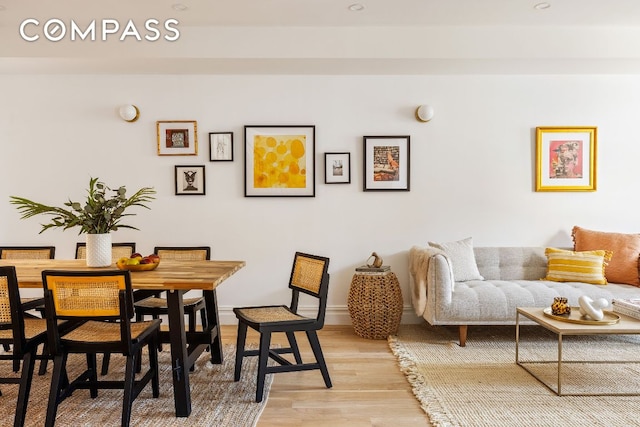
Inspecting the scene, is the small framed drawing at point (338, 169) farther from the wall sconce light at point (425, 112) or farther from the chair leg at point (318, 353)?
the chair leg at point (318, 353)

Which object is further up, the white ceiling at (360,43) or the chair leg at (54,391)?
the white ceiling at (360,43)

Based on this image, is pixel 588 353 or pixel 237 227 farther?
pixel 237 227

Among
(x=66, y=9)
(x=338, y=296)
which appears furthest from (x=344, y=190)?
(x=66, y=9)

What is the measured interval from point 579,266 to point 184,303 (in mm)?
3231

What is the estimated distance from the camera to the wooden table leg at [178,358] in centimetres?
250

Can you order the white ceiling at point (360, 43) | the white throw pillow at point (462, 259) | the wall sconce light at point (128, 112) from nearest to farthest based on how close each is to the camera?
the white ceiling at point (360, 43) < the white throw pillow at point (462, 259) < the wall sconce light at point (128, 112)

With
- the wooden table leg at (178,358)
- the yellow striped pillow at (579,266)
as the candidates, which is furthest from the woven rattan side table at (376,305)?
the wooden table leg at (178,358)

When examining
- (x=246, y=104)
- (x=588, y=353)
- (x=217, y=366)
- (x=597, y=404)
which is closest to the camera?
(x=597, y=404)

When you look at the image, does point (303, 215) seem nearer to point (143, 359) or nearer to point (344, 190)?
point (344, 190)

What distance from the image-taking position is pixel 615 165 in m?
→ 4.43

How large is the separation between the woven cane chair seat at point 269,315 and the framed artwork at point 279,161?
153 centimetres

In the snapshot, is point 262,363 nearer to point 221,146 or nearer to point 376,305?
point 376,305

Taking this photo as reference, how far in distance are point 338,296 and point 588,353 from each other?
6.80 feet

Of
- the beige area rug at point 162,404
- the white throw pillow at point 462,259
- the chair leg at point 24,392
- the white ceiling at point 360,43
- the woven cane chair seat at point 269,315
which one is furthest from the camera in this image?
the white throw pillow at point 462,259
